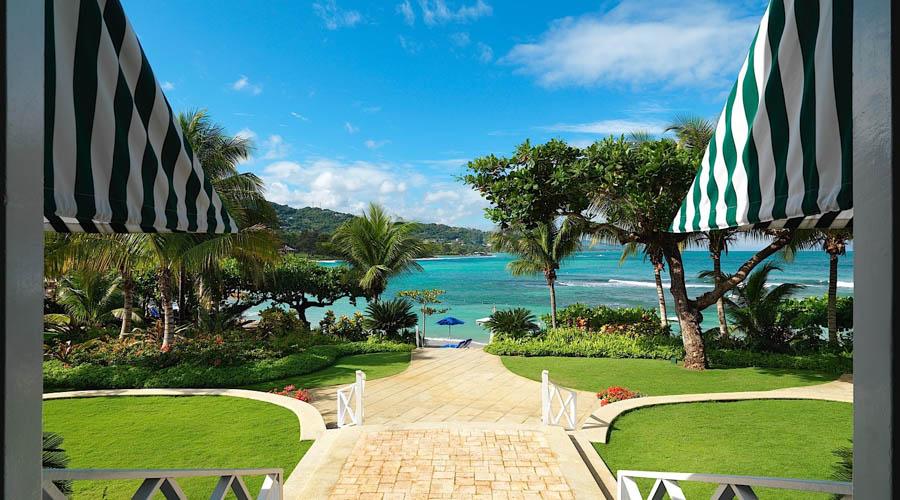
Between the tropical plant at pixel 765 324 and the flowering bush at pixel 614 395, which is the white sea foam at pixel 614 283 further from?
the flowering bush at pixel 614 395

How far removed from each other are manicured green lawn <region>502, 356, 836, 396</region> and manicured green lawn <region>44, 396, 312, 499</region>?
6966 mm

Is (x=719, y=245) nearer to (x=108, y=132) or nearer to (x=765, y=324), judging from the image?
(x=765, y=324)

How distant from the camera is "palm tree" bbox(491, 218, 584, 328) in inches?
786

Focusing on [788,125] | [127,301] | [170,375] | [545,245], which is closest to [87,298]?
[127,301]

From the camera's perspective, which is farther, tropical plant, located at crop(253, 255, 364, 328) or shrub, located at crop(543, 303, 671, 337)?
tropical plant, located at crop(253, 255, 364, 328)

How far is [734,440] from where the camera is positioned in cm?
703

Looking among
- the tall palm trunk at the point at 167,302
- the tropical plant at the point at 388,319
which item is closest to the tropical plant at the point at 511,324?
the tropical plant at the point at 388,319

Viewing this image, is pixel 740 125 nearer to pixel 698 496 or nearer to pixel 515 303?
pixel 698 496

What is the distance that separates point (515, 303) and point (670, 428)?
52760mm

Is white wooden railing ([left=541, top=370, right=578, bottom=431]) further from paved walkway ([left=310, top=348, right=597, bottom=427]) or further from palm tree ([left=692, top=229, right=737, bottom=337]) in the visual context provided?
palm tree ([left=692, top=229, right=737, bottom=337])

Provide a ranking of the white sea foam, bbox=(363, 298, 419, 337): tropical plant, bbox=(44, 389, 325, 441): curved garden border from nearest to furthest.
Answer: bbox=(44, 389, 325, 441): curved garden border < bbox=(363, 298, 419, 337): tropical plant < the white sea foam
